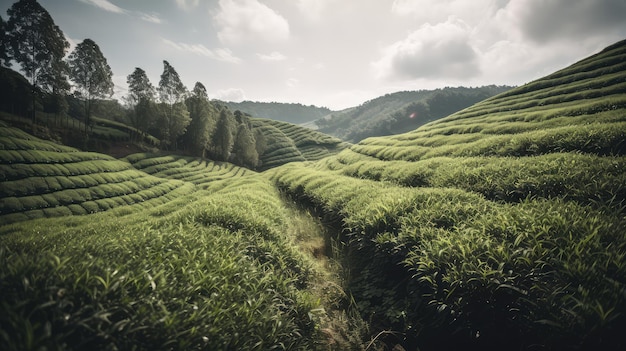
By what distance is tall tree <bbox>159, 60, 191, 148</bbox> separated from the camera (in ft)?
207

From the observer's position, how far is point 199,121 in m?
67.1

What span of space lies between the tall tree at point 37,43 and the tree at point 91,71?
2.20 meters

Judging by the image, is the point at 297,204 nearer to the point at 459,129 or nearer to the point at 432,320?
the point at 432,320

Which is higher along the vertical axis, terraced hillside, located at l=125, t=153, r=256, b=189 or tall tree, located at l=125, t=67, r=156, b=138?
tall tree, located at l=125, t=67, r=156, b=138

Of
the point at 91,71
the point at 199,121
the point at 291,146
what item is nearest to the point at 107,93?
the point at 91,71

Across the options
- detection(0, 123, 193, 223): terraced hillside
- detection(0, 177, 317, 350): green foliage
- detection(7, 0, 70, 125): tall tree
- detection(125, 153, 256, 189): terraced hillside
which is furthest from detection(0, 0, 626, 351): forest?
detection(7, 0, 70, 125): tall tree

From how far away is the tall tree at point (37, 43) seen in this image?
135ft

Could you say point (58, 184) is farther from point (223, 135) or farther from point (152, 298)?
point (223, 135)

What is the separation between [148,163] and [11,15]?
101 ft

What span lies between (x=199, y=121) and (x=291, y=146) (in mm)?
47657

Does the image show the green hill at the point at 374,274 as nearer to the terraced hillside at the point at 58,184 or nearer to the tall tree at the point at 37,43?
the terraced hillside at the point at 58,184

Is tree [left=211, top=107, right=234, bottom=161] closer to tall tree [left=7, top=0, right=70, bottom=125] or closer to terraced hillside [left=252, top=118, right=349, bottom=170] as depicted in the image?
terraced hillside [left=252, top=118, right=349, bottom=170]

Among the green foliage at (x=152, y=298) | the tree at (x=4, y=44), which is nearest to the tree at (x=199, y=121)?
the tree at (x=4, y=44)

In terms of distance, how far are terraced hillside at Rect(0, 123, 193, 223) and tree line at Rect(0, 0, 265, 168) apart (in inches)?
905
